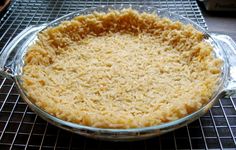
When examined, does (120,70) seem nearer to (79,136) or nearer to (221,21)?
(79,136)

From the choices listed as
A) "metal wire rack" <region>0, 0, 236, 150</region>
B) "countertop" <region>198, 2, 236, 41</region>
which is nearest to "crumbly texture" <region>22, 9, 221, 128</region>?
"metal wire rack" <region>0, 0, 236, 150</region>

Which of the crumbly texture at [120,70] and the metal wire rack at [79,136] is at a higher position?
the crumbly texture at [120,70]

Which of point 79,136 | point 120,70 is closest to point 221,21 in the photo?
point 120,70

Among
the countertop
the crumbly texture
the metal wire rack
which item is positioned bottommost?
the countertop

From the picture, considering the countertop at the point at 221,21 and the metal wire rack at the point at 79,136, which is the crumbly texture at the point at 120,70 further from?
the countertop at the point at 221,21

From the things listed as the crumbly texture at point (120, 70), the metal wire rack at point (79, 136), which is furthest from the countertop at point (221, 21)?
the metal wire rack at point (79, 136)

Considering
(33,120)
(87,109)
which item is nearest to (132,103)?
(87,109)

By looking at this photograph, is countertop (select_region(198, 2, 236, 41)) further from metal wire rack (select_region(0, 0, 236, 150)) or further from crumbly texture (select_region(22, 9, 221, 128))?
metal wire rack (select_region(0, 0, 236, 150))

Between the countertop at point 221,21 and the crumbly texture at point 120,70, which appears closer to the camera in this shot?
the crumbly texture at point 120,70
